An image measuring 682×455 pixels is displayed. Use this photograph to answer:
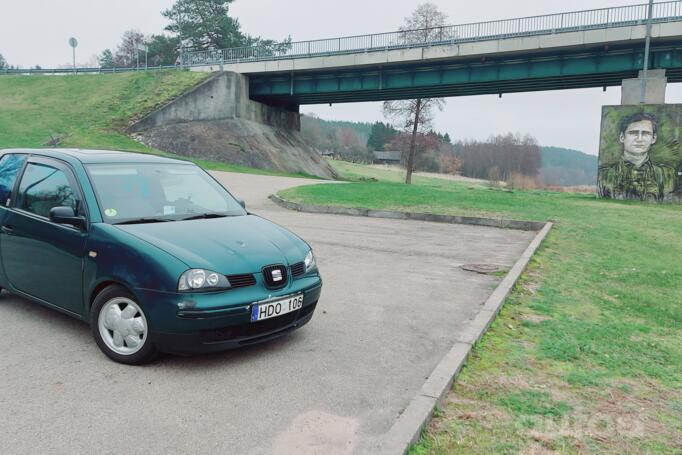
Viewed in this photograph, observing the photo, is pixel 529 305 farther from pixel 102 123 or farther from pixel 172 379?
pixel 102 123

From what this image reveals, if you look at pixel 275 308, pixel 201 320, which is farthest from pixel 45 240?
pixel 275 308

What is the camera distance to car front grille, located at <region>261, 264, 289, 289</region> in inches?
158

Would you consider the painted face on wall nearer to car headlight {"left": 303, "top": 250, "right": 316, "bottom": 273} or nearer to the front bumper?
car headlight {"left": 303, "top": 250, "right": 316, "bottom": 273}

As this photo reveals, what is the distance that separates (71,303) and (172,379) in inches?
51.7

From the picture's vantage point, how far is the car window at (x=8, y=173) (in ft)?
16.9

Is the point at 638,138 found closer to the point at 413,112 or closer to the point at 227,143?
the point at 413,112

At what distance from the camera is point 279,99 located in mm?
45156

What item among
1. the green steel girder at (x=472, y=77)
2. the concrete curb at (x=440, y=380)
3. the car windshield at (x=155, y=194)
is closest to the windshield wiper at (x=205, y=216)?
the car windshield at (x=155, y=194)

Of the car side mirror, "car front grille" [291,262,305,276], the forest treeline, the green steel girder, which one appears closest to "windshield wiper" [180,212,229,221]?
the car side mirror

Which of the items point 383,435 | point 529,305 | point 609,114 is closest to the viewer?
point 383,435

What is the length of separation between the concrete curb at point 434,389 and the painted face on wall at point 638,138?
26803 millimetres

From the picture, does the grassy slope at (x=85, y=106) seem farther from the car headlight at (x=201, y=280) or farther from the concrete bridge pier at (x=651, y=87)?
the car headlight at (x=201, y=280)

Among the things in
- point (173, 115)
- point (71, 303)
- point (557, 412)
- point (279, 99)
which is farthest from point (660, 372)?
point (279, 99)

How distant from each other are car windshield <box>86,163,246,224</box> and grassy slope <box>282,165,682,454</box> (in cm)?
288
